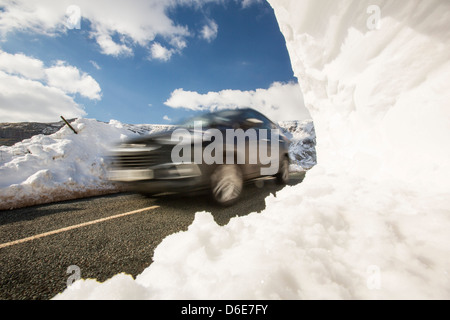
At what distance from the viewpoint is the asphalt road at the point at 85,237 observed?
1.48 meters

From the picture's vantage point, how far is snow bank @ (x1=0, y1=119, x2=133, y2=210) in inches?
146

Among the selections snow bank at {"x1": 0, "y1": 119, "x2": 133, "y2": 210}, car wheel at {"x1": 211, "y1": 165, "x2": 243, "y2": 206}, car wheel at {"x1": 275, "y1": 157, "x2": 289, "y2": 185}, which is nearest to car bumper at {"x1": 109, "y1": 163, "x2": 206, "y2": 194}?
car wheel at {"x1": 211, "y1": 165, "x2": 243, "y2": 206}

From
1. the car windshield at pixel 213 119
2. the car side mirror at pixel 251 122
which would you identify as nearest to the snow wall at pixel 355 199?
the car side mirror at pixel 251 122

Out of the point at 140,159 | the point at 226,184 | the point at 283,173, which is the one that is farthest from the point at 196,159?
the point at 283,173

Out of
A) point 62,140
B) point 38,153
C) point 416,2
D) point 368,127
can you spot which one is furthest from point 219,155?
point 62,140

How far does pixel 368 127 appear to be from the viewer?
2.28 meters

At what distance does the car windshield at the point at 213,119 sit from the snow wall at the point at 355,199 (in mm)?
1537

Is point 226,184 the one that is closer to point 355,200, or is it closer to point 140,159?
point 140,159

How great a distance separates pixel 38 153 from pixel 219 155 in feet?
15.0

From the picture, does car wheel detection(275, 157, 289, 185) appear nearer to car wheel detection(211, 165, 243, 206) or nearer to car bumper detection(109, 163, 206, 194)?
car wheel detection(211, 165, 243, 206)

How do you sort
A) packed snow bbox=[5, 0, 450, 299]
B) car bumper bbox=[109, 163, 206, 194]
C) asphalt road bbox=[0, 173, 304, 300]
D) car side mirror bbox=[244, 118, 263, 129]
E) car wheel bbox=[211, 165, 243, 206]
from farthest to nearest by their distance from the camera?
car side mirror bbox=[244, 118, 263, 129] → car wheel bbox=[211, 165, 243, 206] → car bumper bbox=[109, 163, 206, 194] → asphalt road bbox=[0, 173, 304, 300] → packed snow bbox=[5, 0, 450, 299]

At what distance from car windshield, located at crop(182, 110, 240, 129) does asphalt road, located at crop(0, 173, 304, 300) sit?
1.42 metres

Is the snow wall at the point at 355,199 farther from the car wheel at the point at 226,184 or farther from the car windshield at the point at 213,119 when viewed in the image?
the car windshield at the point at 213,119

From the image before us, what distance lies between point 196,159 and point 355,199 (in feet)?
6.79
